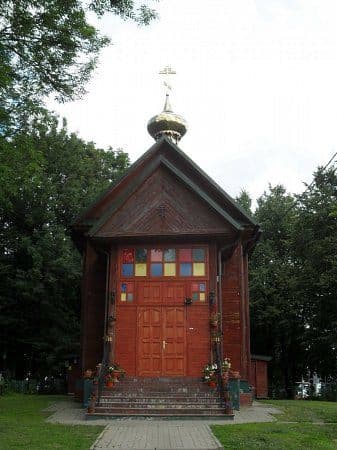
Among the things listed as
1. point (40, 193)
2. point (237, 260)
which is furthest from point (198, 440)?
point (40, 193)

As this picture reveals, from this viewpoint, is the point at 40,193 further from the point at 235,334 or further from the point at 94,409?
the point at 94,409

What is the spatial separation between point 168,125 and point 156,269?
9.39 m

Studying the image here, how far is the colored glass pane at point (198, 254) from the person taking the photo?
16.3 metres

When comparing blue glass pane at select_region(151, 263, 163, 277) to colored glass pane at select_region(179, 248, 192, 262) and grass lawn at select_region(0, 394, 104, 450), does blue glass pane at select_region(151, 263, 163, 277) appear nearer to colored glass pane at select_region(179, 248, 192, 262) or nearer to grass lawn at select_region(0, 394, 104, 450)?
colored glass pane at select_region(179, 248, 192, 262)

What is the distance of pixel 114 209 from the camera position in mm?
16234

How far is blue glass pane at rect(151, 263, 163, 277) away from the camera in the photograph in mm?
16266

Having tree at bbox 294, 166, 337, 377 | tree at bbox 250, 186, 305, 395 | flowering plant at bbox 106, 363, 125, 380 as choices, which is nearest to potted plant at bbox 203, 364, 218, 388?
flowering plant at bbox 106, 363, 125, 380

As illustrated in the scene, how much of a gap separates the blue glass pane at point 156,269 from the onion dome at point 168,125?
887 cm

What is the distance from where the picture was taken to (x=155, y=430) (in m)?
11.2

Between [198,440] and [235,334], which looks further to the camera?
[235,334]

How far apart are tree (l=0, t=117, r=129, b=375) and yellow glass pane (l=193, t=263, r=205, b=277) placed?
43.1 ft

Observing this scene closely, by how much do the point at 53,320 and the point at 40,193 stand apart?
701cm

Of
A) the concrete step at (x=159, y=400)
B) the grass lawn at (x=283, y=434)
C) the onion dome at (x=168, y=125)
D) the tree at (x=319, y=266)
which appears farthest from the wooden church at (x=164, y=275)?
the tree at (x=319, y=266)

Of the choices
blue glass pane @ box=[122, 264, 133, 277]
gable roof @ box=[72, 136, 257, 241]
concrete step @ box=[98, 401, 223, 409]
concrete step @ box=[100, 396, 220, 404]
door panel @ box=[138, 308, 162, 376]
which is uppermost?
gable roof @ box=[72, 136, 257, 241]
